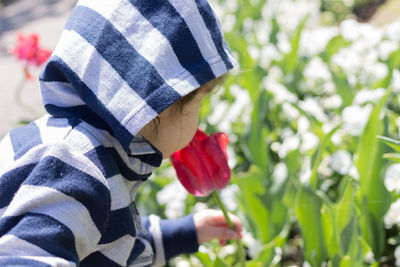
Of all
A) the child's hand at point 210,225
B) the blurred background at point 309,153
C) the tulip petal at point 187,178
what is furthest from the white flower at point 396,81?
the tulip petal at point 187,178

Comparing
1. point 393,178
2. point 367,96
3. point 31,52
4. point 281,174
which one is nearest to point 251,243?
point 281,174

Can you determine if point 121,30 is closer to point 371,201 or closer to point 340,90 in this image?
point 371,201

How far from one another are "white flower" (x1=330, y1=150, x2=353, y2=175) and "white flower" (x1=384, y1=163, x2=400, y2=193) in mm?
187

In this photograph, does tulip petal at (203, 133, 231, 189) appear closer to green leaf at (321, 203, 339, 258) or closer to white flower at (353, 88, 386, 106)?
green leaf at (321, 203, 339, 258)

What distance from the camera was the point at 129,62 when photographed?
1041 millimetres

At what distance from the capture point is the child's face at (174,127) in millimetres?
1144

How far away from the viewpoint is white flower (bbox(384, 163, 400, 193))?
60.2 inches

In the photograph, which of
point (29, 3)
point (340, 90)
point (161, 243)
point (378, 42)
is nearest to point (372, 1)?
point (378, 42)

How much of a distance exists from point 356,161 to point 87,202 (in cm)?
80

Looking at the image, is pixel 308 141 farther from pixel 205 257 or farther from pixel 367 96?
pixel 205 257

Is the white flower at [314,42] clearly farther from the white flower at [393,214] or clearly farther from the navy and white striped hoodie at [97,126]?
the navy and white striped hoodie at [97,126]

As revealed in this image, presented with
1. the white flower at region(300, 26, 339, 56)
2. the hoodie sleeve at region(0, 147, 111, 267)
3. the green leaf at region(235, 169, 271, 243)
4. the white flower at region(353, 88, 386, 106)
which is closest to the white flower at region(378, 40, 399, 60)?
the white flower at region(300, 26, 339, 56)

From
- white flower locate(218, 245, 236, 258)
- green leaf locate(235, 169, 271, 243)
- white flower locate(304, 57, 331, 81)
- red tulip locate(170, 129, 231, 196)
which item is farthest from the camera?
white flower locate(304, 57, 331, 81)

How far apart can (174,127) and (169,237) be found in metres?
0.42
